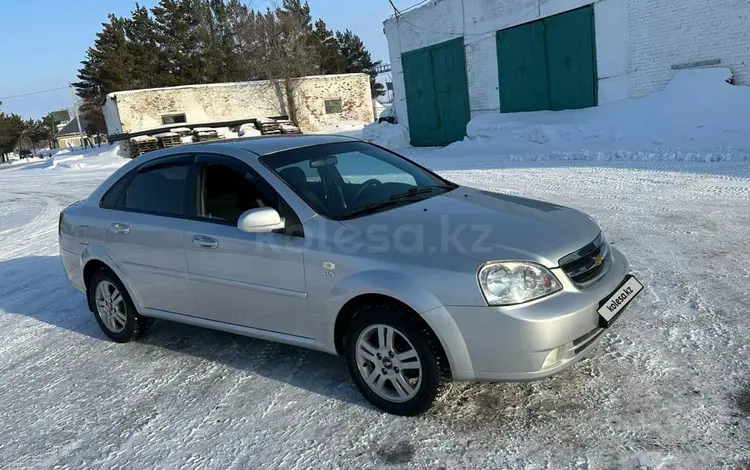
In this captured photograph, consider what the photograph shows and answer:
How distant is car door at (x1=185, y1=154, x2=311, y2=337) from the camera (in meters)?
3.69

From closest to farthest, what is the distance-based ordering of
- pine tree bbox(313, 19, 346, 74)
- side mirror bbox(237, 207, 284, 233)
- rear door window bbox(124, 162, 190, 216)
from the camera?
side mirror bbox(237, 207, 284, 233) < rear door window bbox(124, 162, 190, 216) < pine tree bbox(313, 19, 346, 74)

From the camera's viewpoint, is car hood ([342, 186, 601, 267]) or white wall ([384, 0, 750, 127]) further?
white wall ([384, 0, 750, 127])

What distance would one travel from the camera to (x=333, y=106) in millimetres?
36562

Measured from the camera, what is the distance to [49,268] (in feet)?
25.2

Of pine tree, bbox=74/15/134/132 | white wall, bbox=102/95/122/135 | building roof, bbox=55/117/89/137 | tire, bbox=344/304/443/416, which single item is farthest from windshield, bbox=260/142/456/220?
building roof, bbox=55/117/89/137

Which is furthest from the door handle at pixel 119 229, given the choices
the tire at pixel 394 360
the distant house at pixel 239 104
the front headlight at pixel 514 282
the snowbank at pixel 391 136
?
the distant house at pixel 239 104

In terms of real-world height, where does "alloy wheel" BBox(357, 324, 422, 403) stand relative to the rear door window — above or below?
below

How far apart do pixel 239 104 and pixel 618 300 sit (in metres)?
33.1

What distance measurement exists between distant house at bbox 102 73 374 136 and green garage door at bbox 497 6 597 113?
64.4 ft

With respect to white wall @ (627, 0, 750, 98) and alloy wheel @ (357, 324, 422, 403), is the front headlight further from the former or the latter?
white wall @ (627, 0, 750, 98)

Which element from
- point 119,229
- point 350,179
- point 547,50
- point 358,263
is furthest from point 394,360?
point 547,50

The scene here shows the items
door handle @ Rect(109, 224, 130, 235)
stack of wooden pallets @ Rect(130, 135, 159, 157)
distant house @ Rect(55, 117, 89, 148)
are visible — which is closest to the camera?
door handle @ Rect(109, 224, 130, 235)

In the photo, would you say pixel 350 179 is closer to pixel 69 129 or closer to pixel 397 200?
pixel 397 200

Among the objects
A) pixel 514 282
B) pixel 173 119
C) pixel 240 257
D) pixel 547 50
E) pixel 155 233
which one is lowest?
pixel 514 282
